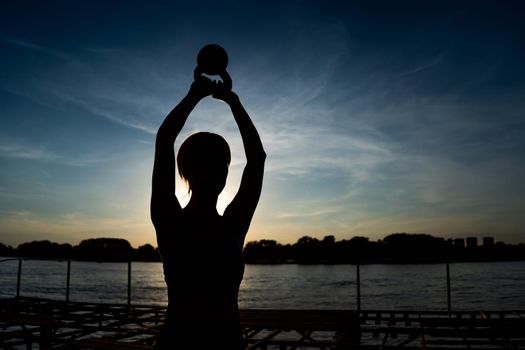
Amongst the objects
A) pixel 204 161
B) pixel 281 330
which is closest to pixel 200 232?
pixel 204 161

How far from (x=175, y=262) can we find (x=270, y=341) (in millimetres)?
5606

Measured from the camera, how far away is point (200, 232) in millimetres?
1426

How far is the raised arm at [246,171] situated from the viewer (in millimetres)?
1554

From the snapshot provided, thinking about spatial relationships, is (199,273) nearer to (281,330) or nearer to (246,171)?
(246,171)

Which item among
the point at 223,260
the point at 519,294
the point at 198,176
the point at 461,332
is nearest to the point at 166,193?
the point at 198,176

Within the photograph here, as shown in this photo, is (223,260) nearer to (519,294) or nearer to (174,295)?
(174,295)

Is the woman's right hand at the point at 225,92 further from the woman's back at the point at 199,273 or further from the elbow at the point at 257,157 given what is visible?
the woman's back at the point at 199,273

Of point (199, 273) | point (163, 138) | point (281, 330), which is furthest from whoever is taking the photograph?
point (281, 330)

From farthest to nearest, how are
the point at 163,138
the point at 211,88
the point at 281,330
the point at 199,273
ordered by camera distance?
the point at 281,330 → the point at 211,88 → the point at 163,138 → the point at 199,273

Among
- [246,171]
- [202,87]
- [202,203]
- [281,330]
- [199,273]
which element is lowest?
[281,330]

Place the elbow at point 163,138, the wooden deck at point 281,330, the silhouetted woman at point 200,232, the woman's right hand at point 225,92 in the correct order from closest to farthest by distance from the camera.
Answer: the silhouetted woman at point 200,232 → the elbow at point 163,138 → the woman's right hand at point 225,92 → the wooden deck at point 281,330

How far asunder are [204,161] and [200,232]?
0.87 ft

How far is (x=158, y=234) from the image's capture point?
56.4 inches

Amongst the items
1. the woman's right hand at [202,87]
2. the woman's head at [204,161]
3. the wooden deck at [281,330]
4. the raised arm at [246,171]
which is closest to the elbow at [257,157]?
the raised arm at [246,171]
